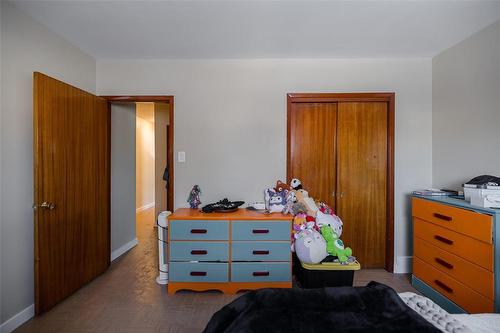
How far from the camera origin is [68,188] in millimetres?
2244

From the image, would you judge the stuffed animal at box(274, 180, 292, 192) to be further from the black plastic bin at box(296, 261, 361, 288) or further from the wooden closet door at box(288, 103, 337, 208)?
the black plastic bin at box(296, 261, 361, 288)

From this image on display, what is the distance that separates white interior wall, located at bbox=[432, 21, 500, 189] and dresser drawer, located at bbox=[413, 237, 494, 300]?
728 millimetres

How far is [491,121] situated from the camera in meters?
2.12

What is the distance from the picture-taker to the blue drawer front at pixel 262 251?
2.32 m

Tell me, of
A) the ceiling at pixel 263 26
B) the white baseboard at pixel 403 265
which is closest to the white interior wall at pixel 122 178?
the ceiling at pixel 263 26

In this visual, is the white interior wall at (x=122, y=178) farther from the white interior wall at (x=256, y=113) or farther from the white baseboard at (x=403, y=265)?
the white baseboard at (x=403, y=265)

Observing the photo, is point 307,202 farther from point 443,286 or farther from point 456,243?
point 443,286

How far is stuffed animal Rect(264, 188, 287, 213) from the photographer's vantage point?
2.54 m

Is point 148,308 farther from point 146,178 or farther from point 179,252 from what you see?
point 146,178

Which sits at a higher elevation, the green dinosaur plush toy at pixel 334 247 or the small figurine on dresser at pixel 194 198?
the small figurine on dresser at pixel 194 198

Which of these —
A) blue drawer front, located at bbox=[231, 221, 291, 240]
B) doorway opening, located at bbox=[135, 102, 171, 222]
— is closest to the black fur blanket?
blue drawer front, located at bbox=[231, 221, 291, 240]

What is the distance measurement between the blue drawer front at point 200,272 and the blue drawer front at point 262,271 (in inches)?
4.1

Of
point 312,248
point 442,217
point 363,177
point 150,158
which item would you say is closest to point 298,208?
point 312,248

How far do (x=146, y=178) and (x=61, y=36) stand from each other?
4.79 metres
